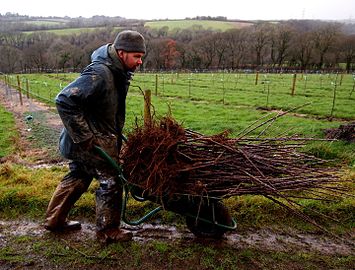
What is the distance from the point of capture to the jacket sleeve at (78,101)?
309cm

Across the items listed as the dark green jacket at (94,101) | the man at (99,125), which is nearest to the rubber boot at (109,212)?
the man at (99,125)

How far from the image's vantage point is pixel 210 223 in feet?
11.0

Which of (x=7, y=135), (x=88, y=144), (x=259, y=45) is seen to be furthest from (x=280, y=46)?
(x=88, y=144)

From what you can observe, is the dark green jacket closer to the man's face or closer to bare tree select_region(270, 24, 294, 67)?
the man's face

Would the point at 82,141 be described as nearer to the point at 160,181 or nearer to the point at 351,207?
the point at 160,181

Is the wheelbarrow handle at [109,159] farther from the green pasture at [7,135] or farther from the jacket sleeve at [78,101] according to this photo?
the green pasture at [7,135]

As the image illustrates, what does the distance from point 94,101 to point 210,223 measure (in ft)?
5.46

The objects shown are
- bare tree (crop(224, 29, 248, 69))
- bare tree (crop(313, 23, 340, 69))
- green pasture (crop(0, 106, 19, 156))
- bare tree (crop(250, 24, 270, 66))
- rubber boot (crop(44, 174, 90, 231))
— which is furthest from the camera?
bare tree (crop(224, 29, 248, 69))

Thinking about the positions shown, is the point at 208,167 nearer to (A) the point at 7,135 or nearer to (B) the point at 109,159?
(B) the point at 109,159

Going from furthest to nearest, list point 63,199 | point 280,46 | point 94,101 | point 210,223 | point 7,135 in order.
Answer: point 280,46 → point 7,135 → point 63,199 → point 210,223 → point 94,101

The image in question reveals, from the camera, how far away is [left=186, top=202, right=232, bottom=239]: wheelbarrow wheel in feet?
11.0

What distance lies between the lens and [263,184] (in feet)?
9.25

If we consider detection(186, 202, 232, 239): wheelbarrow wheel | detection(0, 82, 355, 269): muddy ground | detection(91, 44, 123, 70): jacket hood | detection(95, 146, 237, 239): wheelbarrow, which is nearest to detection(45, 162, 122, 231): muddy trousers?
detection(95, 146, 237, 239): wheelbarrow

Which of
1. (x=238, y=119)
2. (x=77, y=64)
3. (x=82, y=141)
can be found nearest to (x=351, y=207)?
(x=82, y=141)
